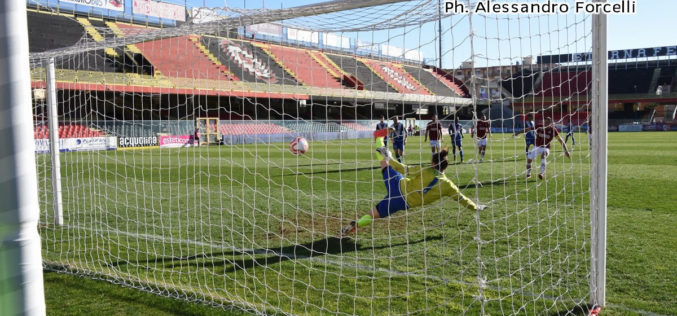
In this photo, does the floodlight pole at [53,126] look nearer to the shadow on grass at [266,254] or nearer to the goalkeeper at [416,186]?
the shadow on grass at [266,254]

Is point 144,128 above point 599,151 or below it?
above

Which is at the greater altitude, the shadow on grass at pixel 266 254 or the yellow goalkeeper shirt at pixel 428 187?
the yellow goalkeeper shirt at pixel 428 187

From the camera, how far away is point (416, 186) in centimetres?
542

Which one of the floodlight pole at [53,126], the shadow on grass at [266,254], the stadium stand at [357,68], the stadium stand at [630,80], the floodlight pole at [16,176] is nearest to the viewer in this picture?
the floodlight pole at [16,176]

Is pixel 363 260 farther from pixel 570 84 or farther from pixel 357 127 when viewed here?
pixel 357 127

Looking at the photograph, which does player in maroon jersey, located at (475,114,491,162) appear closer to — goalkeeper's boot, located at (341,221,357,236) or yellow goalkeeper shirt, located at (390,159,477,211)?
yellow goalkeeper shirt, located at (390,159,477,211)

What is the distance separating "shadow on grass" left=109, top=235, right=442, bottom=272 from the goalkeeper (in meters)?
0.42

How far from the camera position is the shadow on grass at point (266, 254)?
17.3 ft

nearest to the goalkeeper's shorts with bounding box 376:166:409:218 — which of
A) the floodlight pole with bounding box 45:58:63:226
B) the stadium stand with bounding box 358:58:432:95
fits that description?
the stadium stand with bounding box 358:58:432:95

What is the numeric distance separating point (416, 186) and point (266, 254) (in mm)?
1848

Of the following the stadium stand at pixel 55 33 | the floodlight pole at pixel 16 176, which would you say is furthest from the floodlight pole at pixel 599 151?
the stadium stand at pixel 55 33

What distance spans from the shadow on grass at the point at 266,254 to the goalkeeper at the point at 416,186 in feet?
1.38

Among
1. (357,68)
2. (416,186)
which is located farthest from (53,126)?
(416,186)

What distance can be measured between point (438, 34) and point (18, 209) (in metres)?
3.18
